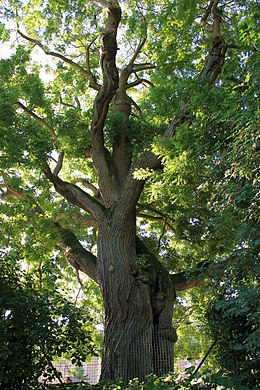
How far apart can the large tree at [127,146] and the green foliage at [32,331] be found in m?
1.90

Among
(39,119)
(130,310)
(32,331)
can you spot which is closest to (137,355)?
(130,310)

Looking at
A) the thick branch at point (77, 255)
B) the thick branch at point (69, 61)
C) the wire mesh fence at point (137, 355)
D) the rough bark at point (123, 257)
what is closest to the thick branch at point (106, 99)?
the rough bark at point (123, 257)

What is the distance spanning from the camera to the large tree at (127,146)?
629 cm

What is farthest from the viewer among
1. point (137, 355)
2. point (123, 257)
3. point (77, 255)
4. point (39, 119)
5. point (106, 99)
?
point (39, 119)

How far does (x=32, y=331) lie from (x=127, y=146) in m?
6.65

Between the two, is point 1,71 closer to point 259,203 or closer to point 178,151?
point 178,151

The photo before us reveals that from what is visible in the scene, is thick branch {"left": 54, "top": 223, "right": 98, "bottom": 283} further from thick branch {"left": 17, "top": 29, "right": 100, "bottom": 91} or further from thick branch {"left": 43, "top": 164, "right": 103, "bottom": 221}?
thick branch {"left": 17, "top": 29, "right": 100, "bottom": 91}

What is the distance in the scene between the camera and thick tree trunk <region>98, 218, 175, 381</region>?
693 cm

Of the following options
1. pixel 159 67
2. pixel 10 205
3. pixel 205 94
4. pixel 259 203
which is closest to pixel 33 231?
pixel 10 205

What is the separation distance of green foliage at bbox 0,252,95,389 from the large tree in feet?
6.22

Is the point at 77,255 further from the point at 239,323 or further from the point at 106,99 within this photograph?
the point at 239,323

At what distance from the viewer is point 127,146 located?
9750 millimetres

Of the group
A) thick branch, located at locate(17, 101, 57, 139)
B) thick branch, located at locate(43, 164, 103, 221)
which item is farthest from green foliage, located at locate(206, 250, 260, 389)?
thick branch, located at locate(17, 101, 57, 139)

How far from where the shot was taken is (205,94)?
6.09 meters
